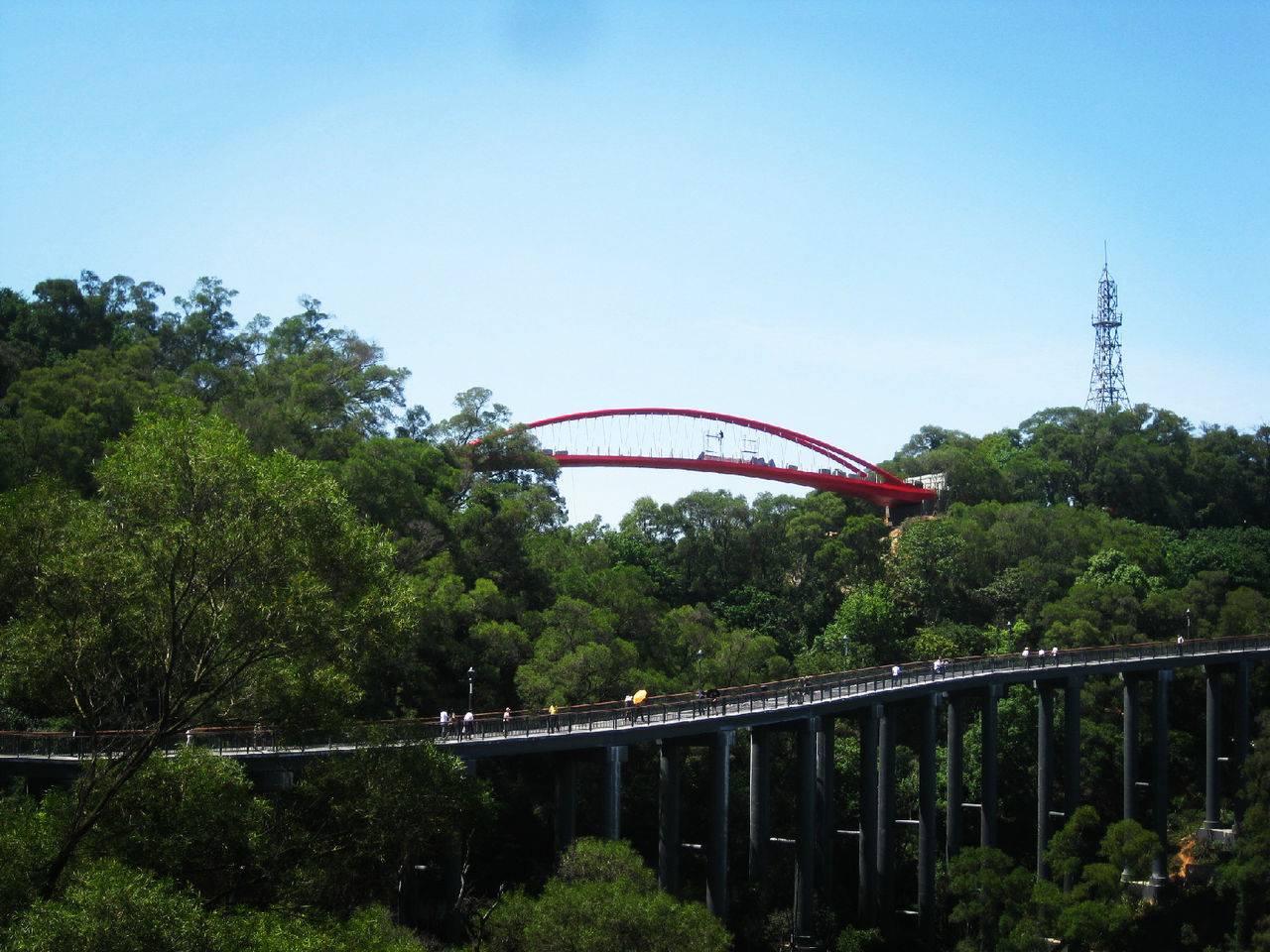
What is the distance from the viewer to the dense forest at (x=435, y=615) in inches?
1020

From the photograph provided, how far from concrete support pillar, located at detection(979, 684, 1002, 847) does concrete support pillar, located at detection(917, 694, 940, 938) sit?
2.74 meters

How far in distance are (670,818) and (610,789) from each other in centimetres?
390

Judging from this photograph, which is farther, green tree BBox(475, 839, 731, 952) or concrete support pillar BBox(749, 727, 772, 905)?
concrete support pillar BBox(749, 727, 772, 905)

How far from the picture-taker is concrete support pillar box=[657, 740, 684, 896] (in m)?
44.2

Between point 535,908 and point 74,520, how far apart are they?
13.0 meters

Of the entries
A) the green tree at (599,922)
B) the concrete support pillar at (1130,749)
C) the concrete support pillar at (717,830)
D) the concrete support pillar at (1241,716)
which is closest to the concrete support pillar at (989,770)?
the concrete support pillar at (1130,749)

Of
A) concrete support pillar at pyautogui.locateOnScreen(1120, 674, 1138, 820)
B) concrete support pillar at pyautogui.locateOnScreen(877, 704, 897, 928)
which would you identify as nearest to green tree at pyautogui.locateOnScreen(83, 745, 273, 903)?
concrete support pillar at pyautogui.locateOnScreen(877, 704, 897, 928)

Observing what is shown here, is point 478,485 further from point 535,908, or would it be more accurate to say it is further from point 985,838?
point 535,908

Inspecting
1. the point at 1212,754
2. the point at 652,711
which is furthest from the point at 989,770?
the point at 652,711

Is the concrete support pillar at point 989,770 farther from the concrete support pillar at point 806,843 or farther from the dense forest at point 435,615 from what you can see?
the concrete support pillar at point 806,843

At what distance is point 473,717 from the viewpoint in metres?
40.8

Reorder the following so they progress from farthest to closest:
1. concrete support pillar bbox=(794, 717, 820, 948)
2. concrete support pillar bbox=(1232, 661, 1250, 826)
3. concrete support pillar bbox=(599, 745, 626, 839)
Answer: concrete support pillar bbox=(1232, 661, 1250, 826) < concrete support pillar bbox=(794, 717, 820, 948) < concrete support pillar bbox=(599, 745, 626, 839)

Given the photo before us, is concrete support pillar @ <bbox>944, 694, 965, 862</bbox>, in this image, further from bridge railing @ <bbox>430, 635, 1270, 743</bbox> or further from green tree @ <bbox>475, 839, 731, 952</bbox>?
green tree @ <bbox>475, 839, 731, 952</bbox>

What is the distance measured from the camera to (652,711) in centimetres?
4466
